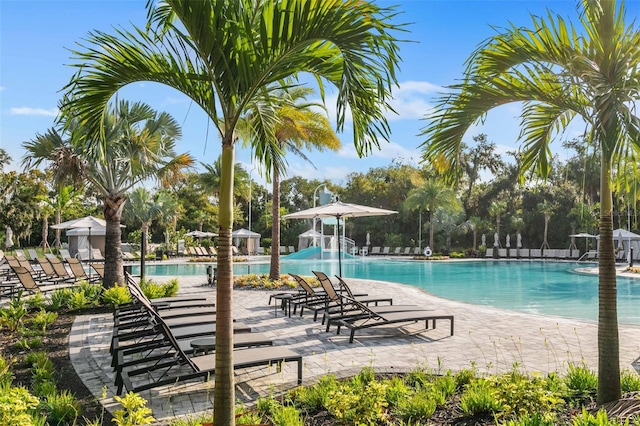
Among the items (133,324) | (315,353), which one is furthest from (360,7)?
(133,324)

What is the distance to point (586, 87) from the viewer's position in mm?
3678

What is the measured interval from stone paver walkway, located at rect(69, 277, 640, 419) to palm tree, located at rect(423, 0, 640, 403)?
1.41m

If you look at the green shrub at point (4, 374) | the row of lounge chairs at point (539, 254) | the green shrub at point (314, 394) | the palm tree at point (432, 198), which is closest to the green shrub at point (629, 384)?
the green shrub at point (314, 394)

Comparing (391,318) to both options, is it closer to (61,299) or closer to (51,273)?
(61,299)

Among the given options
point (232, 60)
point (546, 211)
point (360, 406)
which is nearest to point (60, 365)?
point (360, 406)

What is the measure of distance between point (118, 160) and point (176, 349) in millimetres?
7097

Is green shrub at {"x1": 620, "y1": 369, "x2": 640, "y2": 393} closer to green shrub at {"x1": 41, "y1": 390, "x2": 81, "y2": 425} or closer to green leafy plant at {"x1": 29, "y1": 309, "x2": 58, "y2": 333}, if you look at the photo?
green shrub at {"x1": 41, "y1": 390, "x2": 81, "y2": 425}

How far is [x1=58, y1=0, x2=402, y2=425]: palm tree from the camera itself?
117 inches

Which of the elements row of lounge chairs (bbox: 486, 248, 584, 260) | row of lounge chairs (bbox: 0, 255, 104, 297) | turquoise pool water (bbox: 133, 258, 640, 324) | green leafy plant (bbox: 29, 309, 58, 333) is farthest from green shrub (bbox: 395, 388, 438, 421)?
row of lounge chairs (bbox: 486, 248, 584, 260)

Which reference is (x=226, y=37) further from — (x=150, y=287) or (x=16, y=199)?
(x=16, y=199)

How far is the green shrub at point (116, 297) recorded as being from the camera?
9.81m

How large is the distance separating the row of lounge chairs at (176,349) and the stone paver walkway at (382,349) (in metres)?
0.24

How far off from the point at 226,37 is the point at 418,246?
138ft

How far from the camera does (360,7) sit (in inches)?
116
